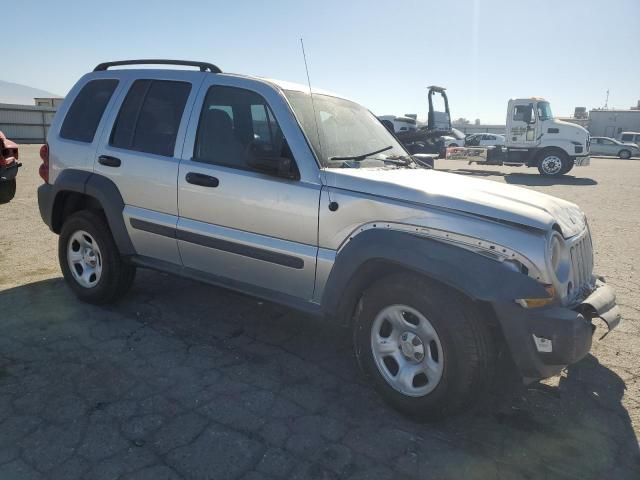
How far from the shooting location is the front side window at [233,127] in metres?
3.40

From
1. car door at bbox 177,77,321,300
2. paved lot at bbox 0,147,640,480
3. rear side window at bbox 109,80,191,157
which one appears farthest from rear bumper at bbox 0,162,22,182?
car door at bbox 177,77,321,300

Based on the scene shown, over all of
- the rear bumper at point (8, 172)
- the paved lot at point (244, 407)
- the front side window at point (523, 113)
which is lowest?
the paved lot at point (244, 407)

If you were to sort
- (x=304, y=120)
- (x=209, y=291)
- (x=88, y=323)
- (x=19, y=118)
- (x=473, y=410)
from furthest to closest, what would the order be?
(x=19, y=118) < (x=209, y=291) < (x=88, y=323) < (x=304, y=120) < (x=473, y=410)

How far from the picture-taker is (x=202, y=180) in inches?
138

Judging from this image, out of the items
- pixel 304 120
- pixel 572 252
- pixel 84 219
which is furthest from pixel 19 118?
pixel 572 252

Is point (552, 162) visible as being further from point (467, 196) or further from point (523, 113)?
point (467, 196)

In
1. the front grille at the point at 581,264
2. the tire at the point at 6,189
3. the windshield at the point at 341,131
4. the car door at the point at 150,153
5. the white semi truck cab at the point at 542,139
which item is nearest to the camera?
the front grille at the point at 581,264

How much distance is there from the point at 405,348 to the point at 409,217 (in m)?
0.77

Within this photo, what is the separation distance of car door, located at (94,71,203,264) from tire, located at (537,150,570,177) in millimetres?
16986

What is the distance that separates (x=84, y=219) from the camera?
419 cm

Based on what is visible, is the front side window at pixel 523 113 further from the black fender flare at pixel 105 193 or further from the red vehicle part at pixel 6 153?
the black fender flare at pixel 105 193

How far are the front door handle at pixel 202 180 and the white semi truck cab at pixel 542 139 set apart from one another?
1708 centimetres

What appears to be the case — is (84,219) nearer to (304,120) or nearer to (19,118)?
(304,120)

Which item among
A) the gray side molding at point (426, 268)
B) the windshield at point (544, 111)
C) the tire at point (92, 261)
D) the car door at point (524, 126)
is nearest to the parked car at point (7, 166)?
the tire at point (92, 261)
